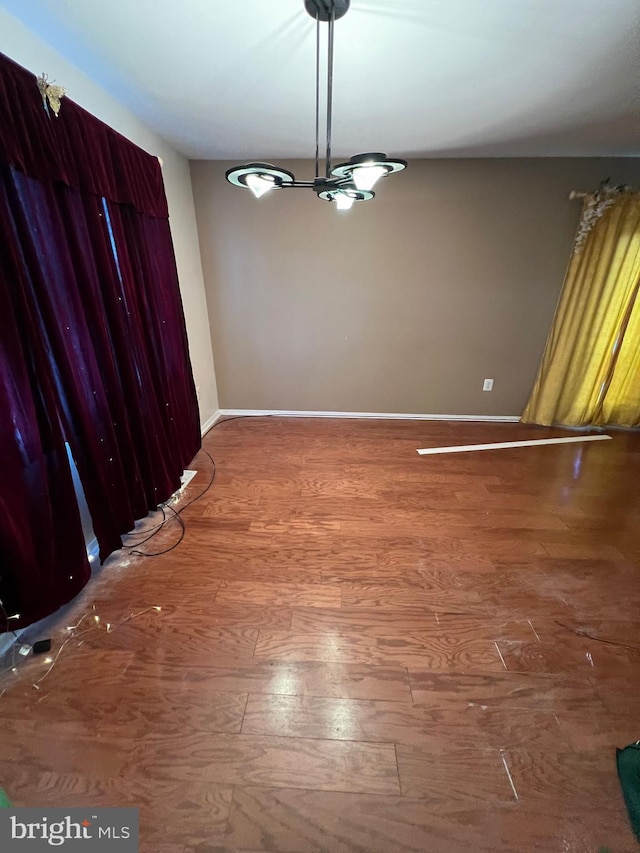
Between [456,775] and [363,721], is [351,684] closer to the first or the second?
[363,721]

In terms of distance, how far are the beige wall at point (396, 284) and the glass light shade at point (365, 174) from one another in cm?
195

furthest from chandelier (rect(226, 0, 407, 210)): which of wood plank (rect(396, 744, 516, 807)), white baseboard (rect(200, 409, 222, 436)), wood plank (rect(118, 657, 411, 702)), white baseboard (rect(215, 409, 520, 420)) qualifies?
white baseboard (rect(215, 409, 520, 420))

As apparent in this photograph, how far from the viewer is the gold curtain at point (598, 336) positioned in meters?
2.90

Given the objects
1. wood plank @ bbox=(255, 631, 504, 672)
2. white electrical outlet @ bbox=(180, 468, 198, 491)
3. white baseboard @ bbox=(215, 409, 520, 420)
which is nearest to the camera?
wood plank @ bbox=(255, 631, 504, 672)

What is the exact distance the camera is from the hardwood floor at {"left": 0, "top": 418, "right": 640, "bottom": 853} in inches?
38.7

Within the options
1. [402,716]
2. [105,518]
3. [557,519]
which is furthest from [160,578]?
[557,519]

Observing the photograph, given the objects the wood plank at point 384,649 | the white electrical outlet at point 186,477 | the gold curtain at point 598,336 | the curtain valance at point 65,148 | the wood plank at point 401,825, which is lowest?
the wood plank at point 401,825

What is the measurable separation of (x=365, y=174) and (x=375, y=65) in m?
0.83

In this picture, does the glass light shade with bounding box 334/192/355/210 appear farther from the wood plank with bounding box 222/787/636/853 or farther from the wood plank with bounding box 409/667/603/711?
the wood plank with bounding box 222/787/636/853

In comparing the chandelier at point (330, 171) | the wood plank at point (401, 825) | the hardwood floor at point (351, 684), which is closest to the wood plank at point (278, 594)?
the hardwood floor at point (351, 684)

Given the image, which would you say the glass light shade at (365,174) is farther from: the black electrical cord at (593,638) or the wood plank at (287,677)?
the black electrical cord at (593,638)

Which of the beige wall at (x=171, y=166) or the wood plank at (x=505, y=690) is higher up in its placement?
the beige wall at (x=171, y=166)
